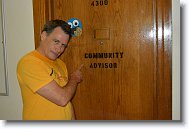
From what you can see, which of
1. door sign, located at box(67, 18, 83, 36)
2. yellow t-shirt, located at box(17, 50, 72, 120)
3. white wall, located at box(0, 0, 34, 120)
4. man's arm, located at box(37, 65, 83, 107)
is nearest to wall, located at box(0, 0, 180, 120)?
white wall, located at box(0, 0, 34, 120)

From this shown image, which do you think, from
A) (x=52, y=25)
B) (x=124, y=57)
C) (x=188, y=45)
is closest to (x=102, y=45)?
(x=124, y=57)

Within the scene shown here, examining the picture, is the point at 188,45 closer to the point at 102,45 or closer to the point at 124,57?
the point at 124,57

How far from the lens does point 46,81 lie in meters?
1.23

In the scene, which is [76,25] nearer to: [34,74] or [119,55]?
[119,55]

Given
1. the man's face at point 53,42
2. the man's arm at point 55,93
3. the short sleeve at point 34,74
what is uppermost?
the man's face at point 53,42

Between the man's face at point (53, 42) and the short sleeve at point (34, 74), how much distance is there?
112mm

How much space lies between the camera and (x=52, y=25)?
1.33 metres

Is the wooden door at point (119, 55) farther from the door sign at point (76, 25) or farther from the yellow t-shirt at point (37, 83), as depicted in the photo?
the yellow t-shirt at point (37, 83)

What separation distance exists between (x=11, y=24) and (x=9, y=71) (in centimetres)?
35

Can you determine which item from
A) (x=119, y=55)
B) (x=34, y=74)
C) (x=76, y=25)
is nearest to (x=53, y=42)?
(x=34, y=74)

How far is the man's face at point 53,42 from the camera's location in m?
1.32

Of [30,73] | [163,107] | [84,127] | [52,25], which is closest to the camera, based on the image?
[84,127]

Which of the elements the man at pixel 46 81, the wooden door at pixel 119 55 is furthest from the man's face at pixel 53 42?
the wooden door at pixel 119 55

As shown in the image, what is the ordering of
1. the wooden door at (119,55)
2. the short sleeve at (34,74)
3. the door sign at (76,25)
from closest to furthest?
the short sleeve at (34,74)
the wooden door at (119,55)
the door sign at (76,25)
